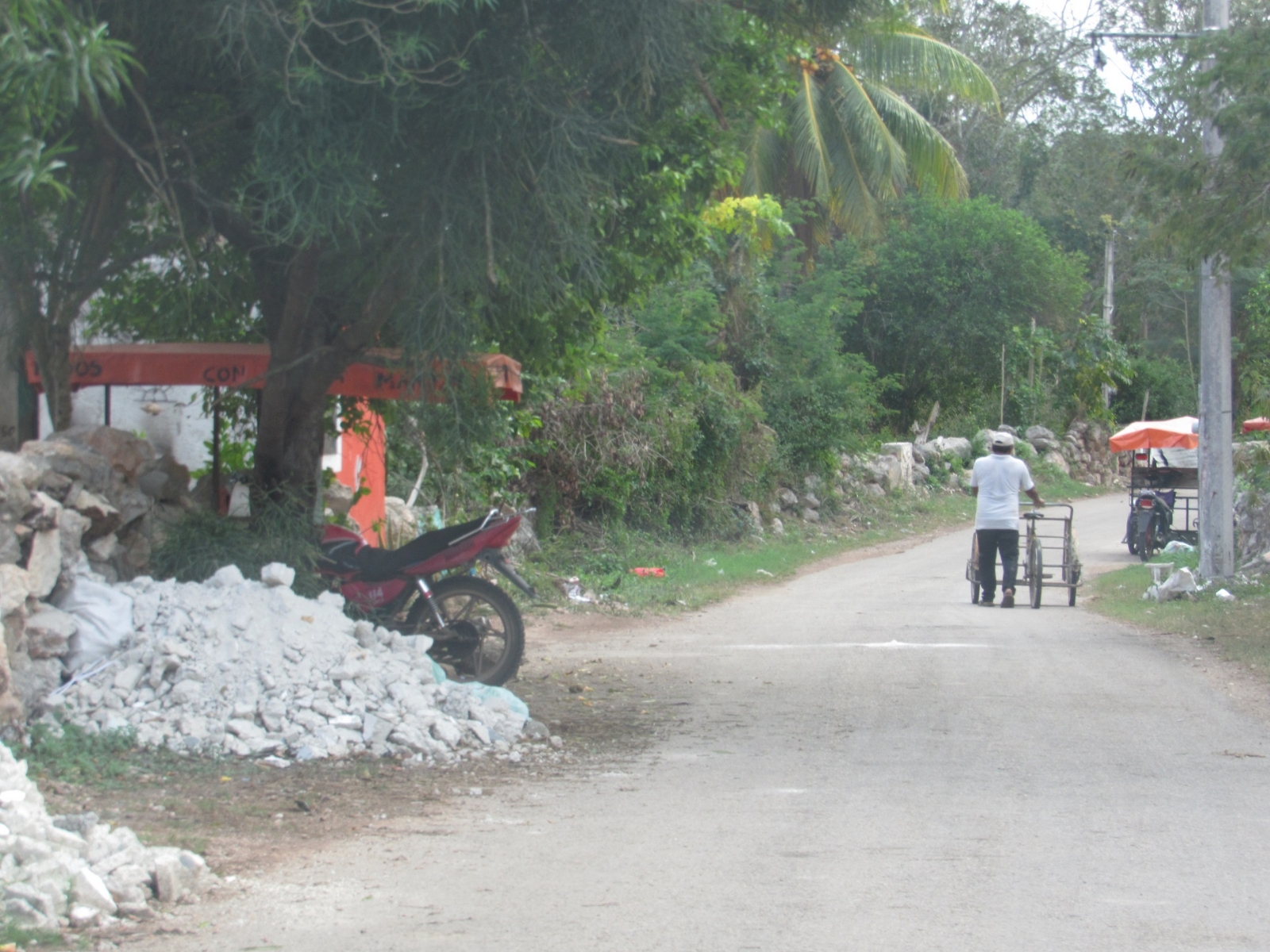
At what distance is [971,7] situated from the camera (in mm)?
39844

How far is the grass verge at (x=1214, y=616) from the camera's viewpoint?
35.7 ft

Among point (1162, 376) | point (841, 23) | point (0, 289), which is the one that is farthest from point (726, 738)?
point (1162, 376)

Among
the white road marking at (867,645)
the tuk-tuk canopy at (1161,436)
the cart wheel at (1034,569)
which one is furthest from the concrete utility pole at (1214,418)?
the tuk-tuk canopy at (1161,436)

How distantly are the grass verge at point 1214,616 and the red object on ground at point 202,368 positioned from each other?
21.7 ft

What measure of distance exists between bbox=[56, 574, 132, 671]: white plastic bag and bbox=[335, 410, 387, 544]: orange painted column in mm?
5545

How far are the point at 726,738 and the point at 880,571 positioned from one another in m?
12.3

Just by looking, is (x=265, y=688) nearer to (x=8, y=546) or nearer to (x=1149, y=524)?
(x=8, y=546)

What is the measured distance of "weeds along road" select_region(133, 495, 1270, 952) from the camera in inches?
171

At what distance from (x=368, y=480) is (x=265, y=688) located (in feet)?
23.2

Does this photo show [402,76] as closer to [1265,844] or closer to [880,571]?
[1265,844]

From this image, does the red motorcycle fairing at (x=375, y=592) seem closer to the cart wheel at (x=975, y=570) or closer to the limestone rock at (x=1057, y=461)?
the cart wheel at (x=975, y=570)

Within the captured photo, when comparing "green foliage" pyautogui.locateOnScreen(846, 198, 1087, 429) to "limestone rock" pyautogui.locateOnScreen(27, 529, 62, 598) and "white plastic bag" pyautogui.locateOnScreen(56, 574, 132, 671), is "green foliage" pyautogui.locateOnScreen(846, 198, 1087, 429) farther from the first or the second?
"limestone rock" pyautogui.locateOnScreen(27, 529, 62, 598)

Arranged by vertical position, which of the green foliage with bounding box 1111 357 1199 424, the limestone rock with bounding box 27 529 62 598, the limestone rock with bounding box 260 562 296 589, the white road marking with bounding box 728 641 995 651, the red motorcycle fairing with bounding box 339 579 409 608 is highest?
the green foliage with bounding box 1111 357 1199 424

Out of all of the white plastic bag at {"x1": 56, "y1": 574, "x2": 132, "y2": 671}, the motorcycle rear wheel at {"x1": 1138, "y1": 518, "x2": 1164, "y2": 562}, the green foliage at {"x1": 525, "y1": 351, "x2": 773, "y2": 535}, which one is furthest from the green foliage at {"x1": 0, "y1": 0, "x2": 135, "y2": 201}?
the motorcycle rear wheel at {"x1": 1138, "y1": 518, "x2": 1164, "y2": 562}
